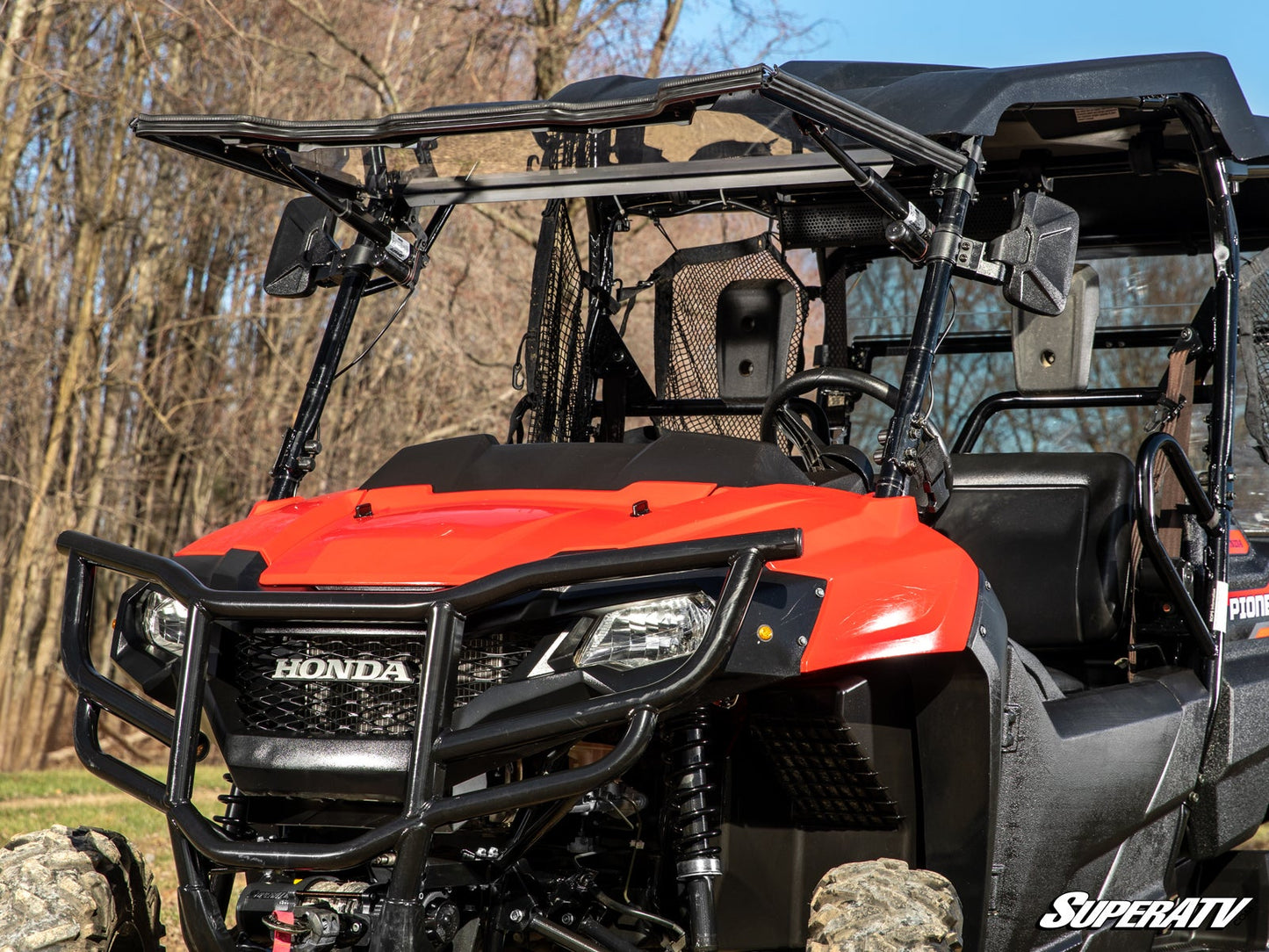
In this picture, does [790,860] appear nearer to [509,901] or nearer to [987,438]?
[509,901]

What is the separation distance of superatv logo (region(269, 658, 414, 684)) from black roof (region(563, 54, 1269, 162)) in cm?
131

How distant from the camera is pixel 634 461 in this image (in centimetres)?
313

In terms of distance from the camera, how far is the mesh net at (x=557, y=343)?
15.6 ft

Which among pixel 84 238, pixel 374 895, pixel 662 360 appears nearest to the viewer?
pixel 374 895

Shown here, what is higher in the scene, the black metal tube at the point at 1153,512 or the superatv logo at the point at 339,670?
the black metal tube at the point at 1153,512

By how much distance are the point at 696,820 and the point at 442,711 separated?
0.55 m

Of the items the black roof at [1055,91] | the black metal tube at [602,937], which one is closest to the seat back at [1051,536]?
the black roof at [1055,91]

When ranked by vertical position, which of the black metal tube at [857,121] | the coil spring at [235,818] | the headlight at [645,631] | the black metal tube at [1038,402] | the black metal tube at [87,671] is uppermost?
the black metal tube at [857,121]

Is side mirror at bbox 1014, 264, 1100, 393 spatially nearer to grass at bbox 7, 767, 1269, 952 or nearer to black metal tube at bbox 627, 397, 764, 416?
black metal tube at bbox 627, 397, 764, 416

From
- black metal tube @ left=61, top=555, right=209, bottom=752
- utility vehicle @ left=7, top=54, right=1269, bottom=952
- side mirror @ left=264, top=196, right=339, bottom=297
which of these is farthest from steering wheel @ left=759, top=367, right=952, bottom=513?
black metal tube @ left=61, top=555, right=209, bottom=752

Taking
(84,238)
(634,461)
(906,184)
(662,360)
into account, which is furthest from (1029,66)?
(84,238)

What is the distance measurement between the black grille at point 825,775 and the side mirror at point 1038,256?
109 centimetres

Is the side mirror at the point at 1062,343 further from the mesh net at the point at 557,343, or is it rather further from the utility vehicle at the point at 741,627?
the mesh net at the point at 557,343

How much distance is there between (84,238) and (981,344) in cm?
683
